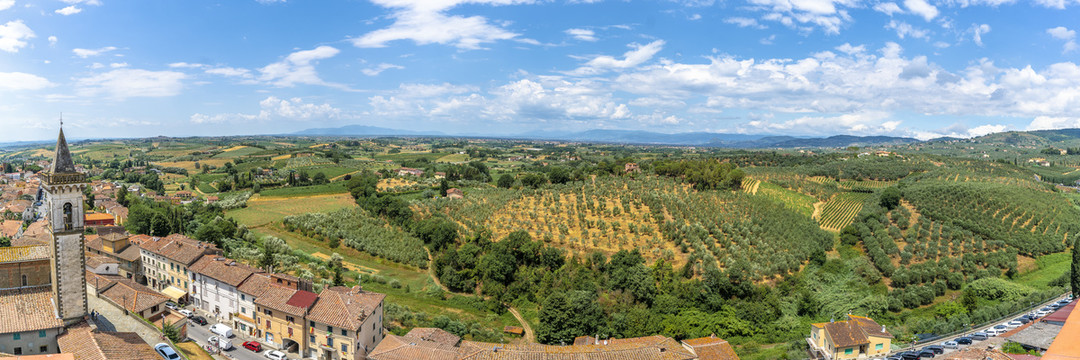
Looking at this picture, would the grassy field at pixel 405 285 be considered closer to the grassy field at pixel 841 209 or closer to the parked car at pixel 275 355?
the parked car at pixel 275 355

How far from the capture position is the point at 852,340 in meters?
36.3

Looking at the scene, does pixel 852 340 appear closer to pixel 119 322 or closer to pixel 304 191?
pixel 119 322

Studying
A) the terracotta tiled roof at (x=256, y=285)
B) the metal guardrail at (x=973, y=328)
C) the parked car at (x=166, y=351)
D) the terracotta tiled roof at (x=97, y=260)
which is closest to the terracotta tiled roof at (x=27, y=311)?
the parked car at (x=166, y=351)

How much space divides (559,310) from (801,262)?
2829 cm

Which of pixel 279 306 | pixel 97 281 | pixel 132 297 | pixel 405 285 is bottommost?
pixel 405 285

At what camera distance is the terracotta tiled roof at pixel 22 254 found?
27062mm

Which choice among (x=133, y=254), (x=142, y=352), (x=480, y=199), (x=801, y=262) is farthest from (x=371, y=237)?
(x=801, y=262)

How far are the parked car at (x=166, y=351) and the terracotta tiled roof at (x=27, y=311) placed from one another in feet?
15.0

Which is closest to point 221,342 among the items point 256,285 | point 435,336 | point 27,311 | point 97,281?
point 256,285

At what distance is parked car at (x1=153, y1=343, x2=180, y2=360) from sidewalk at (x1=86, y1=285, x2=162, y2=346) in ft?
3.83

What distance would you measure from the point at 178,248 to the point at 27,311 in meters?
20.1

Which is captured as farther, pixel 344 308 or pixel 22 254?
pixel 344 308

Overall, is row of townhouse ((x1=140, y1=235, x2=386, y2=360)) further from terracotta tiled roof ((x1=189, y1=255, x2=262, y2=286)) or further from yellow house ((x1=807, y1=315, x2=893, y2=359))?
yellow house ((x1=807, y1=315, x2=893, y2=359))

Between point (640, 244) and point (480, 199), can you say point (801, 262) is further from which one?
point (480, 199)
